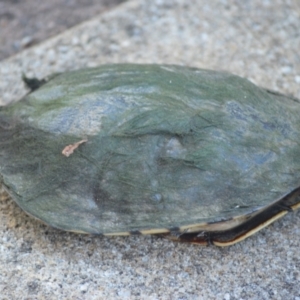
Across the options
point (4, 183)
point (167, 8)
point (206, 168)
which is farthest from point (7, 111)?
point (167, 8)

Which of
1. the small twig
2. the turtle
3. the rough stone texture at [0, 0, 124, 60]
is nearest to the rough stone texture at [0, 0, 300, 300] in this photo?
the turtle

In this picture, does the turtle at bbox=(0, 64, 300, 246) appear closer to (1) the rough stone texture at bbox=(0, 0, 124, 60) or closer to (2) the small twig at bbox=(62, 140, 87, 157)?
(2) the small twig at bbox=(62, 140, 87, 157)

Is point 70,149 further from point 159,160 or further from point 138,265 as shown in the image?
point 138,265

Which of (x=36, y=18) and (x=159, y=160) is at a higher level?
(x=159, y=160)

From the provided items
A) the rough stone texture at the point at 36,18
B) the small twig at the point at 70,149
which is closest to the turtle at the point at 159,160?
the small twig at the point at 70,149

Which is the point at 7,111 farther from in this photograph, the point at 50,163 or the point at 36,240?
the point at 36,240

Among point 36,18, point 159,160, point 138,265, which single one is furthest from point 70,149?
point 36,18

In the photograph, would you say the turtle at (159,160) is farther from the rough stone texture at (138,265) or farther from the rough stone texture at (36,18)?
the rough stone texture at (36,18)

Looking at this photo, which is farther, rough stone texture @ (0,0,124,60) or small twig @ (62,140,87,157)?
rough stone texture @ (0,0,124,60)

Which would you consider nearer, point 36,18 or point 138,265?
point 138,265
